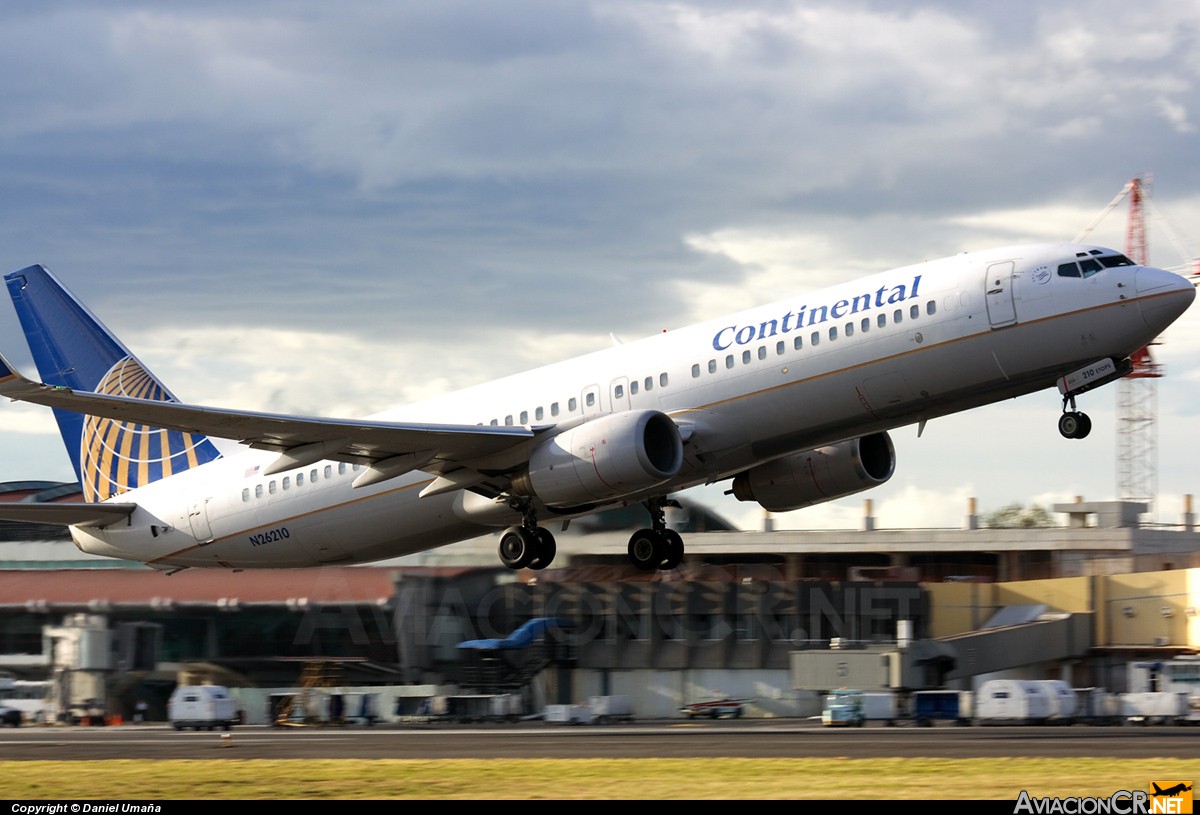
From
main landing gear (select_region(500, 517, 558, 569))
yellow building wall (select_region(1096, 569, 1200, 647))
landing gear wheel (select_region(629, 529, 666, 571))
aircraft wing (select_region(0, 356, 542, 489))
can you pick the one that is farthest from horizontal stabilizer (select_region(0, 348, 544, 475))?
yellow building wall (select_region(1096, 569, 1200, 647))

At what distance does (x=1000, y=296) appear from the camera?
3061 cm

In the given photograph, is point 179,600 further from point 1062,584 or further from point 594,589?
point 1062,584

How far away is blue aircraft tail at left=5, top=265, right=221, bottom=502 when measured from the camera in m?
42.9

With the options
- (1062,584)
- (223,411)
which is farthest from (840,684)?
(223,411)

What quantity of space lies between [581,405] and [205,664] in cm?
2379

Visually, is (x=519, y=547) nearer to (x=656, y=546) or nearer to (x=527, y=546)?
(x=527, y=546)

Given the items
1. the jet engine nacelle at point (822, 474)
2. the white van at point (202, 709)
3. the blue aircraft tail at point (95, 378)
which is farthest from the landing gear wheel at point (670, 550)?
the white van at point (202, 709)

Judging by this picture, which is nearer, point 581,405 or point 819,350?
point 819,350

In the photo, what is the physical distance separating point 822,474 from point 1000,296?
797 centimetres

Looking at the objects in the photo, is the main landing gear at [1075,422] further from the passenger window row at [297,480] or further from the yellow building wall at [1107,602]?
the yellow building wall at [1107,602]

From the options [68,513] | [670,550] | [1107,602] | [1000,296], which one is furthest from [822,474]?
[1107,602]

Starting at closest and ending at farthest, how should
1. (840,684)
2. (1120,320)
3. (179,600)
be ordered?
(1120,320)
(179,600)
(840,684)

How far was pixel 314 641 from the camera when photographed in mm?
52062

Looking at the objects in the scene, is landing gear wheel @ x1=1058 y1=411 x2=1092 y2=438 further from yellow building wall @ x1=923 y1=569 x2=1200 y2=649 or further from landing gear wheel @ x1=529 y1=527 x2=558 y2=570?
yellow building wall @ x1=923 y1=569 x2=1200 y2=649
